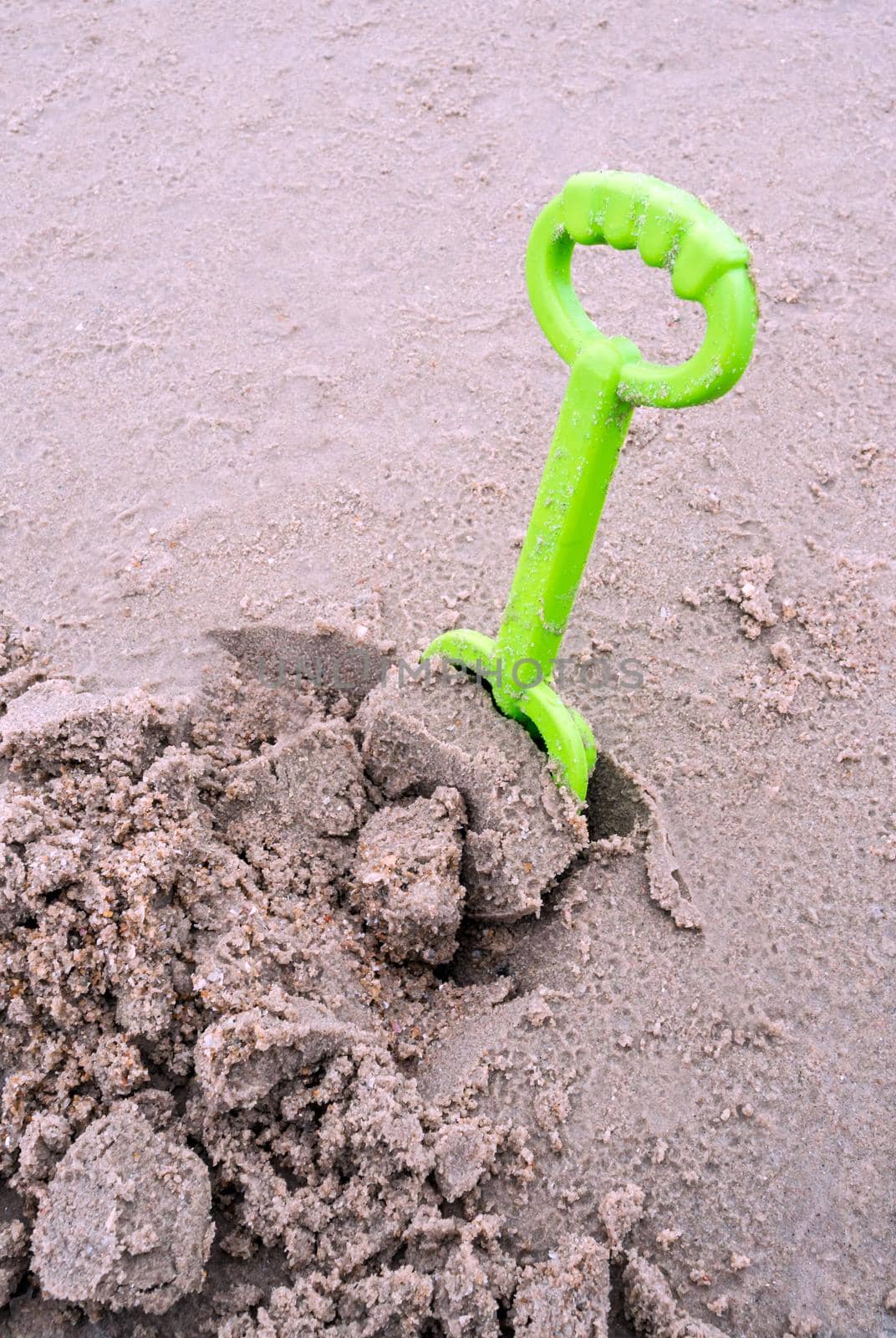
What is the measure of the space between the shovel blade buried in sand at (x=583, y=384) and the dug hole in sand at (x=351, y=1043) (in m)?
0.09

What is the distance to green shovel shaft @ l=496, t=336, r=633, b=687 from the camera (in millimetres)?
1266

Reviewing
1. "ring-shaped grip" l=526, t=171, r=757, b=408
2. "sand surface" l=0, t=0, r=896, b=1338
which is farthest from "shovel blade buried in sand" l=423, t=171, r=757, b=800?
"sand surface" l=0, t=0, r=896, b=1338

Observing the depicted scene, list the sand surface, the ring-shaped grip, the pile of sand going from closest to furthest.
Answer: the ring-shaped grip → the pile of sand → the sand surface

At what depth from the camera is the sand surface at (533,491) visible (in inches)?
53.2

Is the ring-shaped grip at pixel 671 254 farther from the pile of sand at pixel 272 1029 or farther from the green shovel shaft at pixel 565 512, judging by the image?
the pile of sand at pixel 272 1029

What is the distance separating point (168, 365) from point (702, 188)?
155 cm

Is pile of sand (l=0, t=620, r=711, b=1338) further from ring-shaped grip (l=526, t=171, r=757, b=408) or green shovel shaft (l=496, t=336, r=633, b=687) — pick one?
ring-shaped grip (l=526, t=171, r=757, b=408)

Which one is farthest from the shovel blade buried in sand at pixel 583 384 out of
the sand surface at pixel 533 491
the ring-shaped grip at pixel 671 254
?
the sand surface at pixel 533 491

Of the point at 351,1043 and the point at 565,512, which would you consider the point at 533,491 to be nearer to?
the point at 565,512

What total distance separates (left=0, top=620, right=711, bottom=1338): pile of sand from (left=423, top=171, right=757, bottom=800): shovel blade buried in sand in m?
0.09

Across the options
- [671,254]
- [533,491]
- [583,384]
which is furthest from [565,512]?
[533,491]

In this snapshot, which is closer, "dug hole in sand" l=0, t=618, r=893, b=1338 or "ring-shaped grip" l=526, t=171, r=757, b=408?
"ring-shaped grip" l=526, t=171, r=757, b=408

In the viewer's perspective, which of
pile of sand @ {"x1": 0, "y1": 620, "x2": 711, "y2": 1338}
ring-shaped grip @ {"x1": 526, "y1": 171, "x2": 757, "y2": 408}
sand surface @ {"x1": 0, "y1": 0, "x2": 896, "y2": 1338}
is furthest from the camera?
sand surface @ {"x1": 0, "y1": 0, "x2": 896, "y2": 1338}

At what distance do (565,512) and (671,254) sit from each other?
14.7 inches
